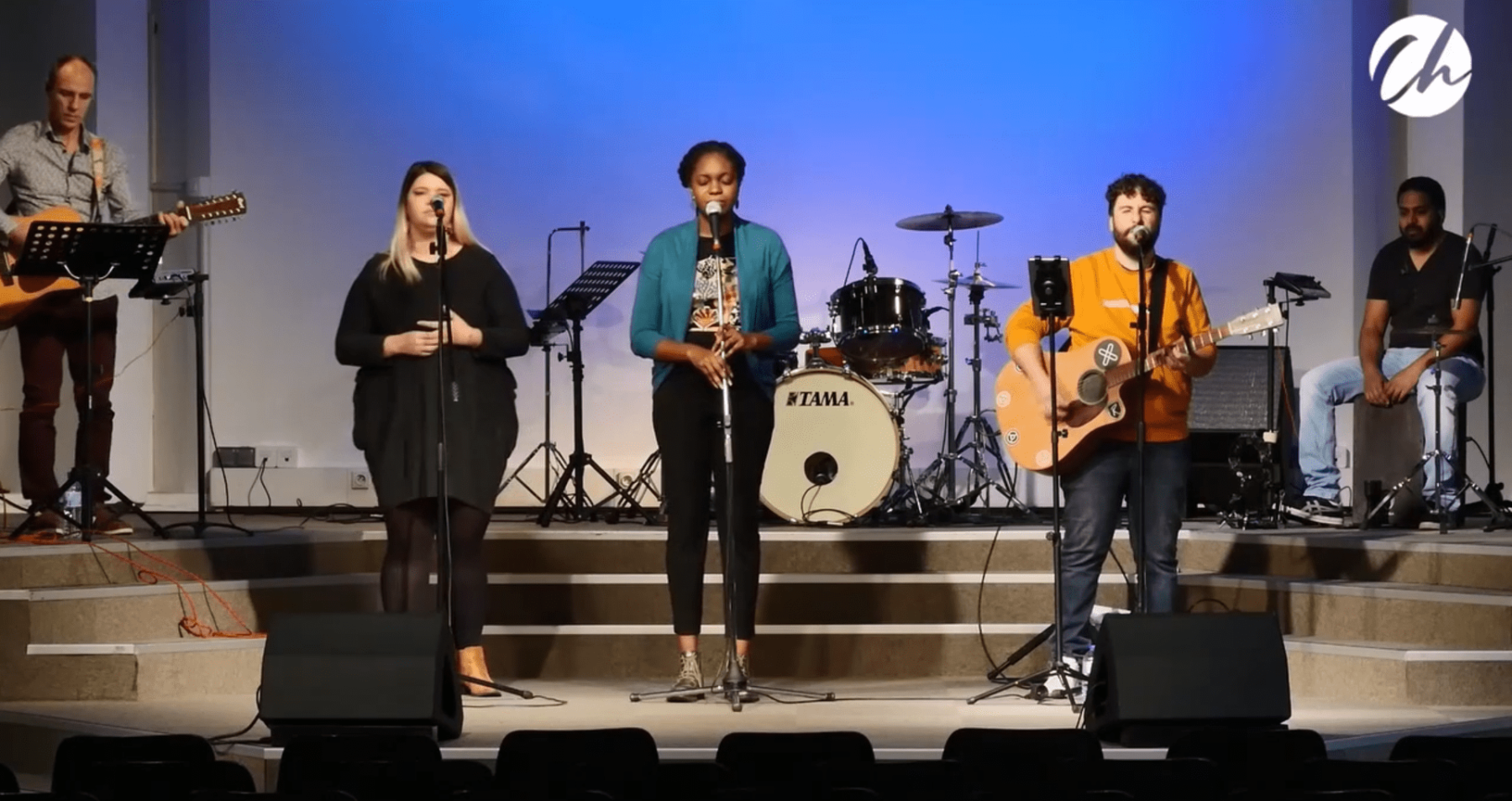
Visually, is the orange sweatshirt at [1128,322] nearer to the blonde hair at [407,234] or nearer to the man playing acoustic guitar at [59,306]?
the blonde hair at [407,234]

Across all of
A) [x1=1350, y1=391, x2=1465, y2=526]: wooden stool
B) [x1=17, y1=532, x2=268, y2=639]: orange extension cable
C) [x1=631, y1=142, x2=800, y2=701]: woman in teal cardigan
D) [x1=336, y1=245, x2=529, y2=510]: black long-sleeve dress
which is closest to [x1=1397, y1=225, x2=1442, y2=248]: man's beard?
[x1=1350, y1=391, x2=1465, y2=526]: wooden stool

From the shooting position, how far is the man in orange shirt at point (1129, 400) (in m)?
5.34

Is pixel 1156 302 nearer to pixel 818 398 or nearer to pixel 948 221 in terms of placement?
pixel 818 398

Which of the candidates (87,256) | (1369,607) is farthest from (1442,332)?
(87,256)

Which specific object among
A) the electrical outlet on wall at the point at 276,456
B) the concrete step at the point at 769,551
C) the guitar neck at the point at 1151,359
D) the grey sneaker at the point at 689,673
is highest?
the guitar neck at the point at 1151,359

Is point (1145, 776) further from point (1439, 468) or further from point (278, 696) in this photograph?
point (1439, 468)

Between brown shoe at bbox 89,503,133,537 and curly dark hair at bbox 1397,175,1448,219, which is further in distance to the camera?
curly dark hair at bbox 1397,175,1448,219

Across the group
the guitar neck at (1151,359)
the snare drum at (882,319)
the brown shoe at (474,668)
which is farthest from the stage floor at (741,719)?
the snare drum at (882,319)

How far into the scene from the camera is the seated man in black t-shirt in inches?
282

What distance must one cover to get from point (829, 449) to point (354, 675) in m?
4.02

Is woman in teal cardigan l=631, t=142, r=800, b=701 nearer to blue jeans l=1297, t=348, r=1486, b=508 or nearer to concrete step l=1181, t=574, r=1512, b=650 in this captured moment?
concrete step l=1181, t=574, r=1512, b=650

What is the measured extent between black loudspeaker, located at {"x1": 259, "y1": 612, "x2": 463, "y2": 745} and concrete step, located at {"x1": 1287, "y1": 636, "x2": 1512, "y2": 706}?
2.82 m

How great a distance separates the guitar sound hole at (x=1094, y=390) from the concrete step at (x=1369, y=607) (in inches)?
47.0

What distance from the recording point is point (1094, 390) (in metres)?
5.37
